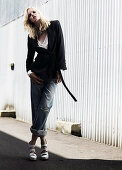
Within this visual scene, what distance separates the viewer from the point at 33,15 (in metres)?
5.00

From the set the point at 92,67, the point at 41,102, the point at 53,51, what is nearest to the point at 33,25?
the point at 53,51

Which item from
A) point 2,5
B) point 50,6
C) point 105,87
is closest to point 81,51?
point 105,87

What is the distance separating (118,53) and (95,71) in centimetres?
81

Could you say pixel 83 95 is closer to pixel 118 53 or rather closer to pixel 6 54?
pixel 118 53

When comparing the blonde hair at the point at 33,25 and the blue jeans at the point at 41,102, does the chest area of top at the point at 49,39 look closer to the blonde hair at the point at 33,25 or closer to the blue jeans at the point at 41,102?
the blonde hair at the point at 33,25

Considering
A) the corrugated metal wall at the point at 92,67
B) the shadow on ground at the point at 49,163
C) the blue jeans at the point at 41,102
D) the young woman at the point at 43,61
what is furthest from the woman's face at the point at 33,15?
the corrugated metal wall at the point at 92,67

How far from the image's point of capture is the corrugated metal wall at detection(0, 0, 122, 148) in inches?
256

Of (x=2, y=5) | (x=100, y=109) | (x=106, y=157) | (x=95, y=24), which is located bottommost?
(x=106, y=157)

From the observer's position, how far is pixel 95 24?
23.6 ft

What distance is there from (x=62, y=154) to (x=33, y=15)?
2.01 meters

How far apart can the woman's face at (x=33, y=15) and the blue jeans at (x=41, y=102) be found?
769 millimetres

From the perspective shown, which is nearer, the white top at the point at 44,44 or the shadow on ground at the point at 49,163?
the shadow on ground at the point at 49,163

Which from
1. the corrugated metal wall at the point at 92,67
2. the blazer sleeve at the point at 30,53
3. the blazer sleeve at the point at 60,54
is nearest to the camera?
the blazer sleeve at the point at 60,54

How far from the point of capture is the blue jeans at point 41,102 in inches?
198
